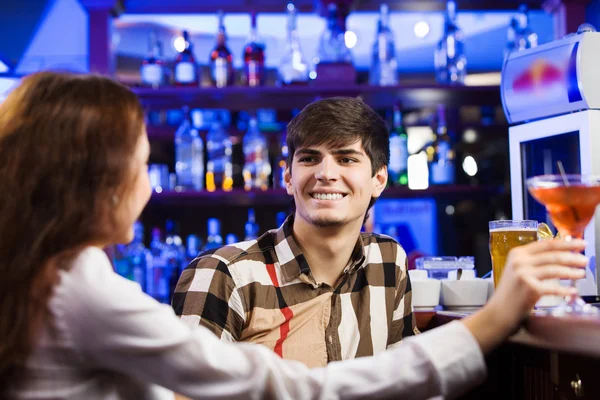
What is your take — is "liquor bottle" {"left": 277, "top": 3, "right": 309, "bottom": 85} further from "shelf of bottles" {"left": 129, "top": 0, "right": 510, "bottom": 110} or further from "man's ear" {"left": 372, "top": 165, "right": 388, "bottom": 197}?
"man's ear" {"left": 372, "top": 165, "right": 388, "bottom": 197}

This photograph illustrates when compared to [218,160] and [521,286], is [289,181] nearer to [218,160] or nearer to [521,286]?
[521,286]

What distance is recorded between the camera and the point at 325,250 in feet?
6.08

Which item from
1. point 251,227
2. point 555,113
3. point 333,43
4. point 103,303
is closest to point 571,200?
point 103,303

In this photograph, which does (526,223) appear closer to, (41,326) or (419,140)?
(41,326)

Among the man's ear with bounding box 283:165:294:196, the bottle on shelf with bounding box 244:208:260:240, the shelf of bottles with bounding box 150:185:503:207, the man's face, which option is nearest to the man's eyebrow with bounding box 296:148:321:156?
the man's face

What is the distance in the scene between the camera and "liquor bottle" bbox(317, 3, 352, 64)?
3098 millimetres

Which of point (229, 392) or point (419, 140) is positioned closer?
point (229, 392)

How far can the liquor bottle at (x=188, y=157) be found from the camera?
3.27m

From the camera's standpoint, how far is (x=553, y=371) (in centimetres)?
128

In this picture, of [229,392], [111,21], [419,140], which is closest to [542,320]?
[229,392]

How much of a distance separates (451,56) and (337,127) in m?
1.66

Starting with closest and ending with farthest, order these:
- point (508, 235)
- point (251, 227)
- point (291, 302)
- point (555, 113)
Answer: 1. point (508, 235)
2. point (291, 302)
3. point (555, 113)
4. point (251, 227)

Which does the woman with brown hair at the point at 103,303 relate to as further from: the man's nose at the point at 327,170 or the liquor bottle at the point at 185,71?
the liquor bottle at the point at 185,71

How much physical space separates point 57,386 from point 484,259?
352 centimetres
